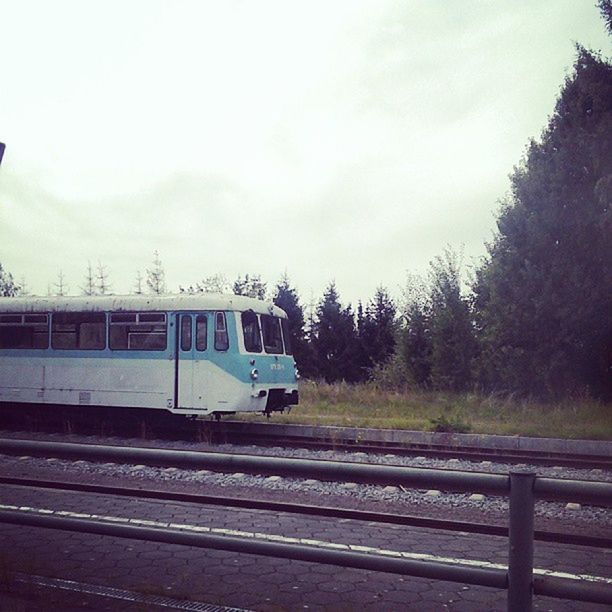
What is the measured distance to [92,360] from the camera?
50.4ft

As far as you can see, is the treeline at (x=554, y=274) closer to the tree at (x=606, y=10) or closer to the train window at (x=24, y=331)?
the tree at (x=606, y=10)

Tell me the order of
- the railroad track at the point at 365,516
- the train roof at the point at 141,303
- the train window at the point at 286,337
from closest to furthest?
the railroad track at the point at 365,516 → the train roof at the point at 141,303 → the train window at the point at 286,337

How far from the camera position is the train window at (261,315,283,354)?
50.9 feet

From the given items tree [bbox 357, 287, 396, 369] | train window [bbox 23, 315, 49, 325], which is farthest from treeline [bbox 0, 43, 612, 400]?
tree [bbox 357, 287, 396, 369]

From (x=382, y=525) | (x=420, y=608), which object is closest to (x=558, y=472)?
(x=382, y=525)

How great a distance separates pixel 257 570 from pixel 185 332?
33.3 ft

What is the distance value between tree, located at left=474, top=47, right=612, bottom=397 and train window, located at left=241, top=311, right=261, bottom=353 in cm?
966

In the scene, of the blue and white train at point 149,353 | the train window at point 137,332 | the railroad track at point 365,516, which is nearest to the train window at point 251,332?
the blue and white train at point 149,353

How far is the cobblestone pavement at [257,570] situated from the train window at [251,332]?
797cm

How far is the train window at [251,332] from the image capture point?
1484 cm

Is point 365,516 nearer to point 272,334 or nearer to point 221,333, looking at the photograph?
point 221,333

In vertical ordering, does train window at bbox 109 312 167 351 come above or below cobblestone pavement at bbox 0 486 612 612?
above

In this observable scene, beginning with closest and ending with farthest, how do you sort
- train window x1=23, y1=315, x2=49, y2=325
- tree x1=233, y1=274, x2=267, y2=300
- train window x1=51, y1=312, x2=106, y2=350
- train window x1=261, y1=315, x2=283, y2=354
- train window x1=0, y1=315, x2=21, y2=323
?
train window x1=51, y1=312, x2=106, y2=350
train window x1=261, y1=315, x2=283, y2=354
train window x1=23, y1=315, x2=49, y2=325
train window x1=0, y1=315, x2=21, y2=323
tree x1=233, y1=274, x2=267, y2=300

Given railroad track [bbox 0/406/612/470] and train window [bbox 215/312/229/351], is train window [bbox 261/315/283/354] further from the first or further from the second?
railroad track [bbox 0/406/612/470]
